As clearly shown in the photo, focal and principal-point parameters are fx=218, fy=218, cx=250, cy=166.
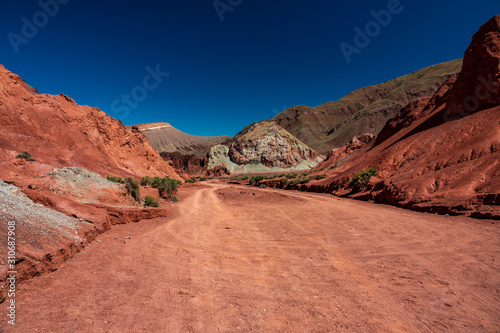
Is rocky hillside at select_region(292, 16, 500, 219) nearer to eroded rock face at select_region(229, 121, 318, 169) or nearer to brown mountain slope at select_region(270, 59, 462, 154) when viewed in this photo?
eroded rock face at select_region(229, 121, 318, 169)

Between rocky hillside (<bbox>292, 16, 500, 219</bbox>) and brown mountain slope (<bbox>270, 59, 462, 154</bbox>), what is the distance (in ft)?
314

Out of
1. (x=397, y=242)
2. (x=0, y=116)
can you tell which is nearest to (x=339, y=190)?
(x=397, y=242)

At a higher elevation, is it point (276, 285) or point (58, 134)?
point (58, 134)

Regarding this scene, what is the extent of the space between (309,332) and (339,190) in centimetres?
1908

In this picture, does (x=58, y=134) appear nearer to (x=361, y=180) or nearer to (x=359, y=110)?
(x=361, y=180)

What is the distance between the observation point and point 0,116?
754 inches

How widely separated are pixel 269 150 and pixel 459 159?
6966 centimetres

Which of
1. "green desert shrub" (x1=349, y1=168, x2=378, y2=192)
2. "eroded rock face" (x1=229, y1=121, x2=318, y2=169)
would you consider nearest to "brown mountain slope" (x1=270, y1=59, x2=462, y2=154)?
"eroded rock face" (x1=229, y1=121, x2=318, y2=169)

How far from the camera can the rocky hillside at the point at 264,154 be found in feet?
265

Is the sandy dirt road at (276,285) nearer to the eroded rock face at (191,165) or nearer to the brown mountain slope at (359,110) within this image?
the eroded rock face at (191,165)

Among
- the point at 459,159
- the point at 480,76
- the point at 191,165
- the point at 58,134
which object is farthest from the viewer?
the point at 191,165

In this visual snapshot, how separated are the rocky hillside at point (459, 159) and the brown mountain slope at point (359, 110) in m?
95.8

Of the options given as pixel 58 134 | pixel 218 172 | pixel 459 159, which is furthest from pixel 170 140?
pixel 459 159

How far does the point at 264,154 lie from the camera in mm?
81312
